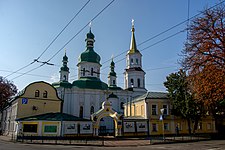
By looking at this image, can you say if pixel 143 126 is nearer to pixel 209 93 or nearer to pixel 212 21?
pixel 209 93

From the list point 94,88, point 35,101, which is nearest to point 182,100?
point 35,101

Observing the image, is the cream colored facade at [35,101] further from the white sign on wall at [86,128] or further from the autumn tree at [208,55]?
the autumn tree at [208,55]

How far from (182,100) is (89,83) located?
2542 cm

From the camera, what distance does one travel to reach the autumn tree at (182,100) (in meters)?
32.8

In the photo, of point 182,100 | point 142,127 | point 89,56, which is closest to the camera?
point 182,100

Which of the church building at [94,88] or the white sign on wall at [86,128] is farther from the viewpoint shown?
the church building at [94,88]

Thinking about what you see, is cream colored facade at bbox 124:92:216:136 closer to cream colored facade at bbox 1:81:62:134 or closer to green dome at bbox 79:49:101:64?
cream colored facade at bbox 1:81:62:134

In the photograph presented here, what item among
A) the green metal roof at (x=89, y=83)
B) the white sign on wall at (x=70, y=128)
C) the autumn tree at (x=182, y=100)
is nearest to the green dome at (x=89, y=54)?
the green metal roof at (x=89, y=83)

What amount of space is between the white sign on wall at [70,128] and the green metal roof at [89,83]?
20807 mm

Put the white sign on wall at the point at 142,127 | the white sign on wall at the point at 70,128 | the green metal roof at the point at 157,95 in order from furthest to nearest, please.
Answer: the green metal roof at the point at 157,95 < the white sign on wall at the point at 142,127 < the white sign on wall at the point at 70,128

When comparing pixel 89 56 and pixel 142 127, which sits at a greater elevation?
pixel 89 56

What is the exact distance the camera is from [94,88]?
53500 mm

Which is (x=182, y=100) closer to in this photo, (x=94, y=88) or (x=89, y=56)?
(x=94, y=88)

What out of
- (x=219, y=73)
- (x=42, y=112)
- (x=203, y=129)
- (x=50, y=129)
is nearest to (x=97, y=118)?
(x=50, y=129)
